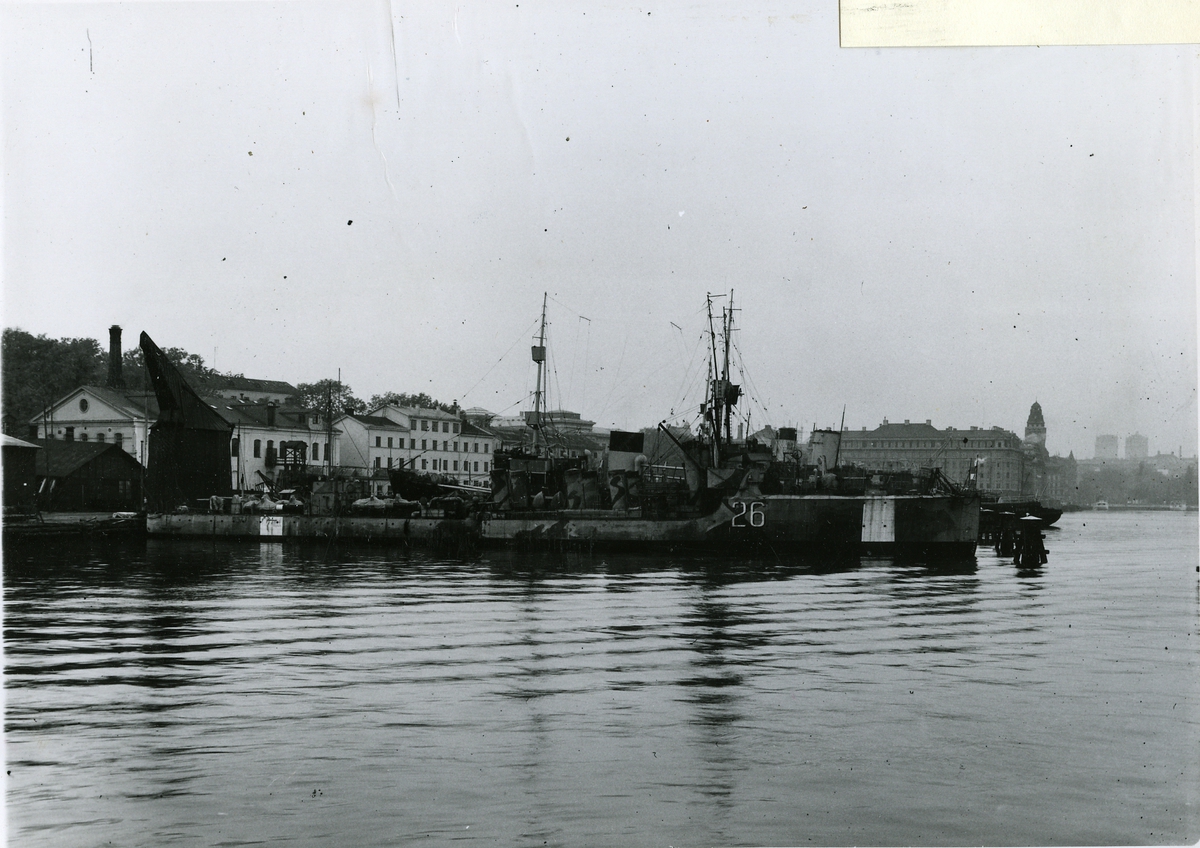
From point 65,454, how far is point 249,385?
33.5ft

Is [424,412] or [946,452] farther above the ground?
[424,412]

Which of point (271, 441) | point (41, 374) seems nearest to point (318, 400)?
point (271, 441)

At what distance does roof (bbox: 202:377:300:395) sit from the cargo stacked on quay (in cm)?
195

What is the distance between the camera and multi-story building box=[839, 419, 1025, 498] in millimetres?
56156

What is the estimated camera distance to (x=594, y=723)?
12320 mm

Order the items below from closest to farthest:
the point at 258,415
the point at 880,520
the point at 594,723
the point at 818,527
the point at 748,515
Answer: the point at 594,723 → the point at 880,520 → the point at 818,527 → the point at 748,515 → the point at 258,415

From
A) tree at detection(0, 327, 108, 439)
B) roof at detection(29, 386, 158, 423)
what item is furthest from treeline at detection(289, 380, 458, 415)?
tree at detection(0, 327, 108, 439)

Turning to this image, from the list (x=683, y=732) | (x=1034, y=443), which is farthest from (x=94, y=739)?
(x=1034, y=443)

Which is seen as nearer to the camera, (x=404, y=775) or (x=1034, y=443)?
(x=404, y=775)

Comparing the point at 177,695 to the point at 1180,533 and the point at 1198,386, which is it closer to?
the point at 1198,386

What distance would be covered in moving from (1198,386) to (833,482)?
3801cm

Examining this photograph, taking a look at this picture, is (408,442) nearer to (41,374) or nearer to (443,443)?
(443,443)

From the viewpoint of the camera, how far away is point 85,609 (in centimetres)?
2289

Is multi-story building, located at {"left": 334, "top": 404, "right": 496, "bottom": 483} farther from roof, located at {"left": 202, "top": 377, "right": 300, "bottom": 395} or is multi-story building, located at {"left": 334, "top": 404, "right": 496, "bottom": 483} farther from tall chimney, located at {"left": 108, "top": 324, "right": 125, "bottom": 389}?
tall chimney, located at {"left": 108, "top": 324, "right": 125, "bottom": 389}
